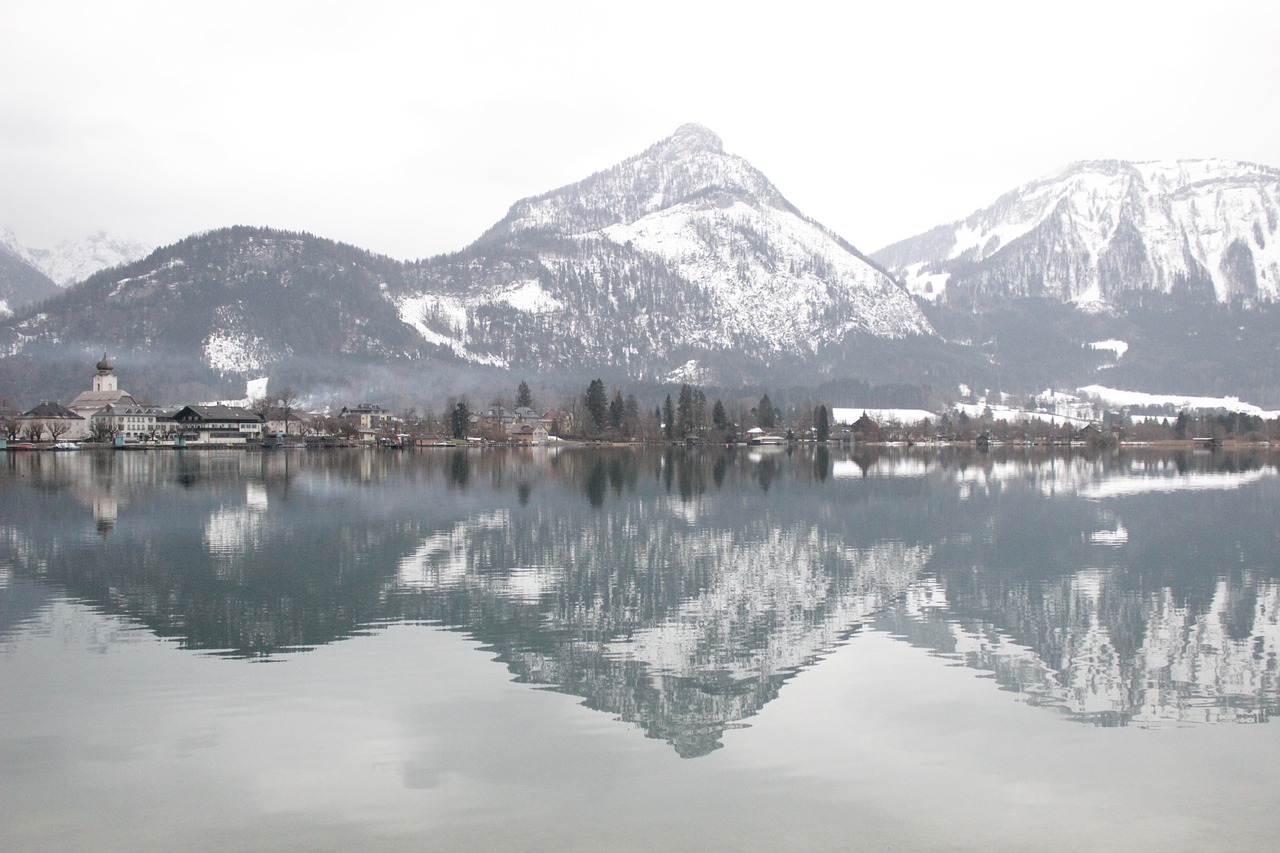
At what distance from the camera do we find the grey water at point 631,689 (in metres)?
10.1

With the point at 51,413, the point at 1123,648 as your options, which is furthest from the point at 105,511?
the point at 51,413

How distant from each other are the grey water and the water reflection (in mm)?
127

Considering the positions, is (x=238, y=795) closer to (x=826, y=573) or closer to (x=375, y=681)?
(x=375, y=681)

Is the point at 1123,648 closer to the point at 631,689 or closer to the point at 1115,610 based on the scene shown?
the point at 1115,610

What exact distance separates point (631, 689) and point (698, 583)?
8.93m

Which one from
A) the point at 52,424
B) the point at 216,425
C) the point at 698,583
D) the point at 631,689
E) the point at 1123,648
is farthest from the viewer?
the point at 216,425

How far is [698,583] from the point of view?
23.5 m

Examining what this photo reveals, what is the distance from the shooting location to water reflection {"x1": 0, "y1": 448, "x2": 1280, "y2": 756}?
51.4 ft

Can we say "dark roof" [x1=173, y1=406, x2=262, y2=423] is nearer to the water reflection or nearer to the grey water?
the water reflection

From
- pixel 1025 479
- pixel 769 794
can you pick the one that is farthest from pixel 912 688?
pixel 1025 479

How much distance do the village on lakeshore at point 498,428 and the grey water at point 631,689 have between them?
337ft

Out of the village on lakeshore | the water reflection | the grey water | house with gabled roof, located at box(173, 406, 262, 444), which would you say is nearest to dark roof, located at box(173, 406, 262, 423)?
house with gabled roof, located at box(173, 406, 262, 444)

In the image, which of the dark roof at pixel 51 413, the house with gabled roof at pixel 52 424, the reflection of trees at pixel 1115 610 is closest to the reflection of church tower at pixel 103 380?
the house with gabled roof at pixel 52 424

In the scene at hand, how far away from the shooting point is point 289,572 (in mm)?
24234
